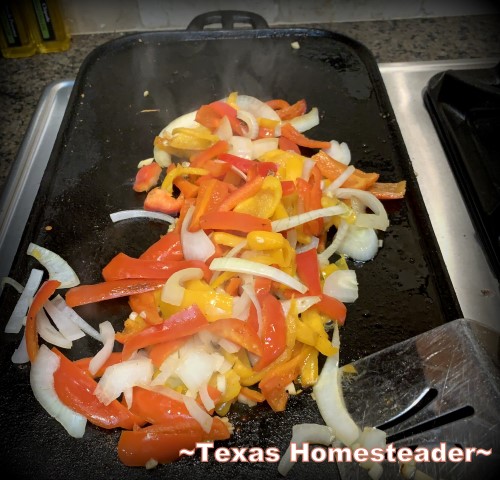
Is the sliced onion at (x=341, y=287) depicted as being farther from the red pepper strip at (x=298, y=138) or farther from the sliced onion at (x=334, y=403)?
the red pepper strip at (x=298, y=138)

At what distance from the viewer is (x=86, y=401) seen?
3.08 feet

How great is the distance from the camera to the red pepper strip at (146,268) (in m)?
1.08

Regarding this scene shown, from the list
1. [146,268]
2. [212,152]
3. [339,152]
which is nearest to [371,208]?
[339,152]

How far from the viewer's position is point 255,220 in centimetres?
109

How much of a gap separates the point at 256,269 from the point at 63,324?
423 mm

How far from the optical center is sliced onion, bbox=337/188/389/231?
120cm

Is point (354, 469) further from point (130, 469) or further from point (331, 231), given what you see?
point (331, 231)

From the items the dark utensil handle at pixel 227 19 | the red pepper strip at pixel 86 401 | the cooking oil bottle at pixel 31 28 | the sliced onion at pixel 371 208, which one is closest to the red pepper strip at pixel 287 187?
the sliced onion at pixel 371 208

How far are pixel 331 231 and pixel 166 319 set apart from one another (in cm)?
47

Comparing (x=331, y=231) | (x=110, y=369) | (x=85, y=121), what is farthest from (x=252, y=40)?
(x=110, y=369)

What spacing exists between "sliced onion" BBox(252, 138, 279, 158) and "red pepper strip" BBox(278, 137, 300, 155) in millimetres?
19

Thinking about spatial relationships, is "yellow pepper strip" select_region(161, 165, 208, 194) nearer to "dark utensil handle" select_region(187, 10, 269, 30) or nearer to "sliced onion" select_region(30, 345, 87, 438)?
"sliced onion" select_region(30, 345, 87, 438)

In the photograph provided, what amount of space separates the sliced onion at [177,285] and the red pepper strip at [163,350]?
74 mm

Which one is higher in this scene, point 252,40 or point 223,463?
point 252,40
